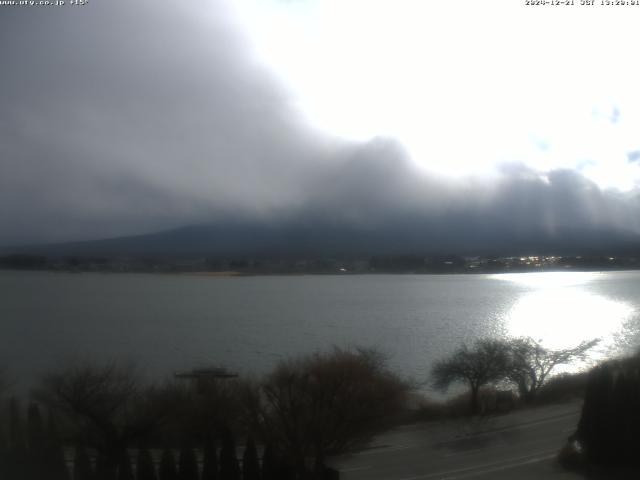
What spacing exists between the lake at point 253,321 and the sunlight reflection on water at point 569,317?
0.05 metres

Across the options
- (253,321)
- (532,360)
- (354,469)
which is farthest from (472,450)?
(253,321)

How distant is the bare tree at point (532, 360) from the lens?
10.1m

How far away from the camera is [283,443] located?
6.79 m

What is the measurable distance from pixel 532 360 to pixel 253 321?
7018mm

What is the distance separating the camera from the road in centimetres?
645

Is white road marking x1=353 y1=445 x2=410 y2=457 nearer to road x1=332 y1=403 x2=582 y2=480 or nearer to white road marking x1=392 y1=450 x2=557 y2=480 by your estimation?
road x1=332 y1=403 x2=582 y2=480

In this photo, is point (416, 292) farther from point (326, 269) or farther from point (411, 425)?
point (411, 425)

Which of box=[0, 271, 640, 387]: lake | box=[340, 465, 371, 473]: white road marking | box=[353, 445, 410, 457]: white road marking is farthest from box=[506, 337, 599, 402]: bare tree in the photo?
box=[340, 465, 371, 473]: white road marking

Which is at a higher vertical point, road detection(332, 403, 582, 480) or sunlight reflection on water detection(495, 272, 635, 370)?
sunlight reflection on water detection(495, 272, 635, 370)

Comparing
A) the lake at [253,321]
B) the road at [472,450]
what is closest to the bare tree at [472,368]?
the lake at [253,321]

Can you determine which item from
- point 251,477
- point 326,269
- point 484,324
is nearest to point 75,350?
point 251,477

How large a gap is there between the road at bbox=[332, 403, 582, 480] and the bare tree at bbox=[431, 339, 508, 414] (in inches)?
63.2

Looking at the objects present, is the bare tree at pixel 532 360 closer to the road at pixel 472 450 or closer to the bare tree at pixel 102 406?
the road at pixel 472 450

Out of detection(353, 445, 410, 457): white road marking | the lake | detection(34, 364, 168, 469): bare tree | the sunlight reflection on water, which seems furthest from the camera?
the sunlight reflection on water
